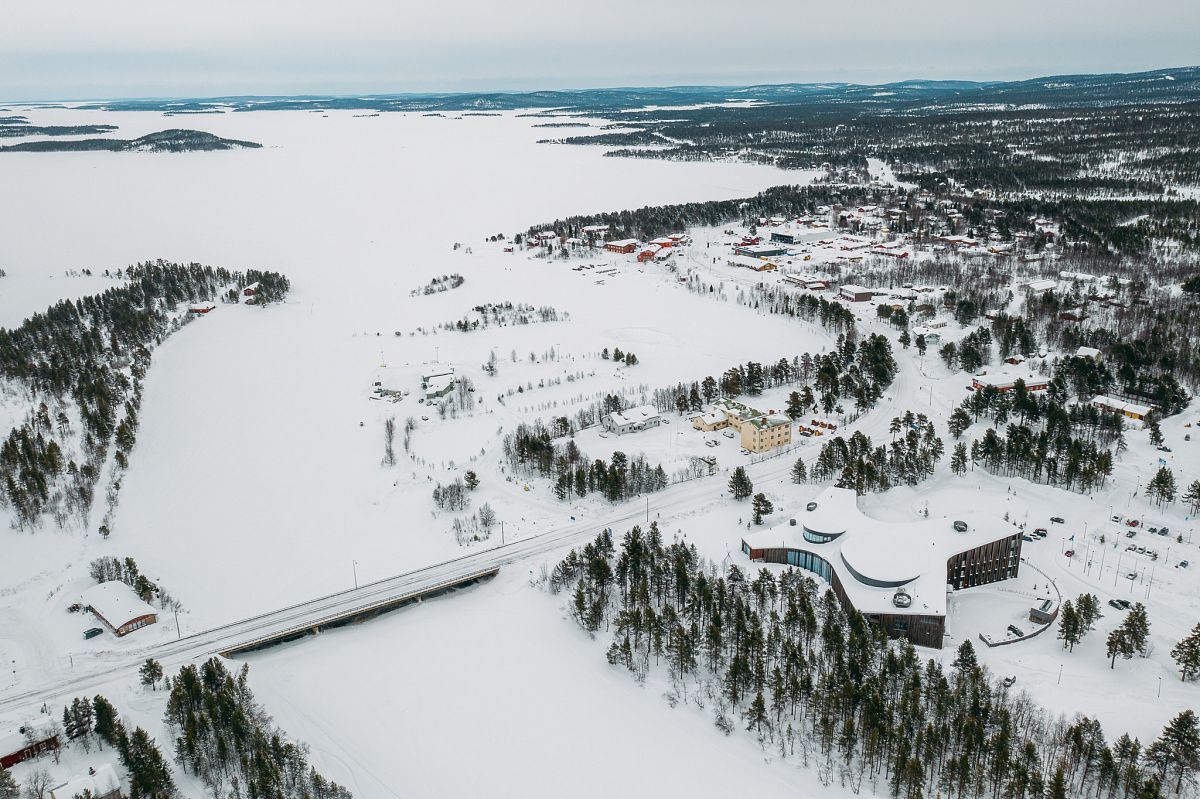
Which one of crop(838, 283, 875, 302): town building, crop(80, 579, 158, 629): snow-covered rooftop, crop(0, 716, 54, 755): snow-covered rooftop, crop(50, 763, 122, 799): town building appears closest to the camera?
crop(50, 763, 122, 799): town building

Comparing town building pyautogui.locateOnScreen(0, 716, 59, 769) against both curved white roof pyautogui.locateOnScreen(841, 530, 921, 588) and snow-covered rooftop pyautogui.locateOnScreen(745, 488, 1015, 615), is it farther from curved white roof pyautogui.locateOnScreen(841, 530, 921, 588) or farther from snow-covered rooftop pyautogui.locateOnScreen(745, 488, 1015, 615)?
curved white roof pyautogui.locateOnScreen(841, 530, 921, 588)

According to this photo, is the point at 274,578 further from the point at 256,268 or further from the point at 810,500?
the point at 256,268

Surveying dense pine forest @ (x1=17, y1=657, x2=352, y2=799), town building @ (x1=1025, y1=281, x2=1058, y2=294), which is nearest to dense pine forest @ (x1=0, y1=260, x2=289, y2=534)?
dense pine forest @ (x1=17, y1=657, x2=352, y2=799)

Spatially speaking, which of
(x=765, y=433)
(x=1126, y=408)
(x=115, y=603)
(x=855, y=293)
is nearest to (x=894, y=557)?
(x=765, y=433)

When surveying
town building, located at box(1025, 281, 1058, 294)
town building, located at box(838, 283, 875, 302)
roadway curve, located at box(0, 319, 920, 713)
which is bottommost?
roadway curve, located at box(0, 319, 920, 713)

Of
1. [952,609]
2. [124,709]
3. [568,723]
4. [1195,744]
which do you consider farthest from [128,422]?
[1195,744]

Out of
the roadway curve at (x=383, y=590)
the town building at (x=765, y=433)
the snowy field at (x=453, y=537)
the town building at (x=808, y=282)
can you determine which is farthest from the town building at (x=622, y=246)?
the roadway curve at (x=383, y=590)
